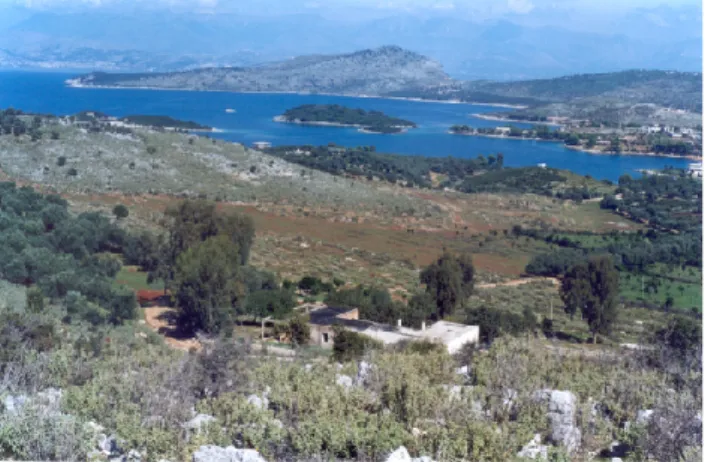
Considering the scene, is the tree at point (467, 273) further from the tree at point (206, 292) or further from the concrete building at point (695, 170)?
the concrete building at point (695, 170)

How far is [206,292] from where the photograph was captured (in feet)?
52.8

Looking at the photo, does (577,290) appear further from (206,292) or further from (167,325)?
(167,325)

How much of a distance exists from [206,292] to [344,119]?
292 feet

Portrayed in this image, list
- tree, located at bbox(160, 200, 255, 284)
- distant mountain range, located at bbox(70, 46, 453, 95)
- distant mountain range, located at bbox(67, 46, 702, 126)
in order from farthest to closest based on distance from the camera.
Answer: distant mountain range, located at bbox(70, 46, 453, 95)
distant mountain range, located at bbox(67, 46, 702, 126)
tree, located at bbox(160, 200, 255, 284)

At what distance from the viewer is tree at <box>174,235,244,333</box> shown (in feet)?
52.5

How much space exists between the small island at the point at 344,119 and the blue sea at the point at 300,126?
2.28 metres

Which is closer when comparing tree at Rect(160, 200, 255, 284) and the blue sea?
tree at Rect(160, 200, 255, 284)

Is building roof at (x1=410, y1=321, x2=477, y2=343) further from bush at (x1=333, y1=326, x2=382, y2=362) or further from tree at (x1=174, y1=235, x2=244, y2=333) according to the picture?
tree at (x1=174, y1=235, x2=244, y2=333)

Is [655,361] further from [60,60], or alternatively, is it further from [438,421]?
[60,60]

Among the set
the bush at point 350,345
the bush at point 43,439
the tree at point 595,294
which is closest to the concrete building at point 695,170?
the tree at point 595,294

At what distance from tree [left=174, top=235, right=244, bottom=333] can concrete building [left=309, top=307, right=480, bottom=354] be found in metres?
1.80

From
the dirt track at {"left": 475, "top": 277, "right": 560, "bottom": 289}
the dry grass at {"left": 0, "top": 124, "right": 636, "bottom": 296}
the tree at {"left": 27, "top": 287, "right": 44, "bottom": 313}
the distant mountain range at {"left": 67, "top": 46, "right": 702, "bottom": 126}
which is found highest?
the distant mountain range at {"left": 67, "top": 46, "right": 702, "bottom": 126}

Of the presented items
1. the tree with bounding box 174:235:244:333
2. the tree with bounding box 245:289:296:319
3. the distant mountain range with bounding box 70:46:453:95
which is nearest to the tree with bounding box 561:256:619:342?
the tree with bounding box 245:289:296:319

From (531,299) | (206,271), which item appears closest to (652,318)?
(531,299)
